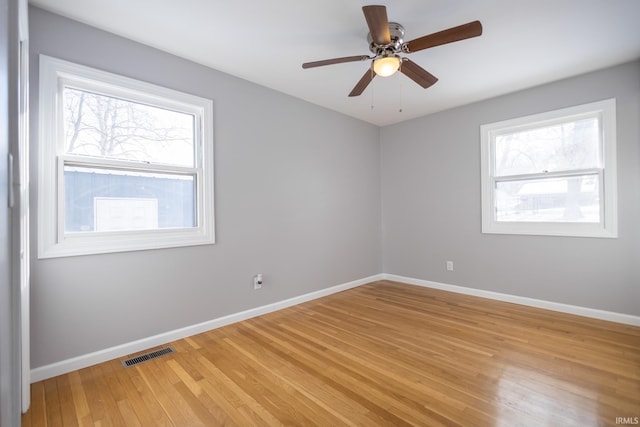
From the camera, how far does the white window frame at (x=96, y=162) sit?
2031mm

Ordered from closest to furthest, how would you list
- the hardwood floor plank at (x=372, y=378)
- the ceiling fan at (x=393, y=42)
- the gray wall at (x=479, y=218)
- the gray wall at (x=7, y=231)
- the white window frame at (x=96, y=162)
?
1. the gray wall at (x=7, y=231)
2. the hardwood floor plank at (x=372, y=378)
3. the ceiling fan at (x=393, y=42)
4. the white window frame at (x=96, y=162)
5. the gray wall at (x=479, y=218)

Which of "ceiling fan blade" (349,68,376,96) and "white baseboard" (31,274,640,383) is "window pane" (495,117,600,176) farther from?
"ceiling fan blade" (349,68,376,96)

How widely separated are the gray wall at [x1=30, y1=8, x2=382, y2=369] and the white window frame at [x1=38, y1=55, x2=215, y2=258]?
54 mm

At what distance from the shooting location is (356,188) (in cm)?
449

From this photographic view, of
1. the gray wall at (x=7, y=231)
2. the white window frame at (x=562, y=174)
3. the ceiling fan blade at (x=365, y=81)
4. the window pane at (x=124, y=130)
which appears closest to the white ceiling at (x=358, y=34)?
the ceiling fan blade at (x=365, y=81)

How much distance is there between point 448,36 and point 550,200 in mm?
2551

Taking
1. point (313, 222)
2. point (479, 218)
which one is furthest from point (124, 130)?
point (479, 218)

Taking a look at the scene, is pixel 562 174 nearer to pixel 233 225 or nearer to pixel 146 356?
pixel 233 225

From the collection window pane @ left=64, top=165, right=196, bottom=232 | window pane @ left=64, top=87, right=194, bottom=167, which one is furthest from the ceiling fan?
window pane @ left=64, top=165, right=196, bottom=232

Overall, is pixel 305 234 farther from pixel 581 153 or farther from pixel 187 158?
pixel 581 153

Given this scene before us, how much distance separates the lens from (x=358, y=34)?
93.3 inches

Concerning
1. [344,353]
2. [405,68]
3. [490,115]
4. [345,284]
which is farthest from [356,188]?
[344,353]

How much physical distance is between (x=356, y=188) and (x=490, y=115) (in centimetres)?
202

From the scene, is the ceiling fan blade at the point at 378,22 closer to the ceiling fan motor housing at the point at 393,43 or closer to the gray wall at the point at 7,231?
the ceiling fan motor housing at the point at 393,43
